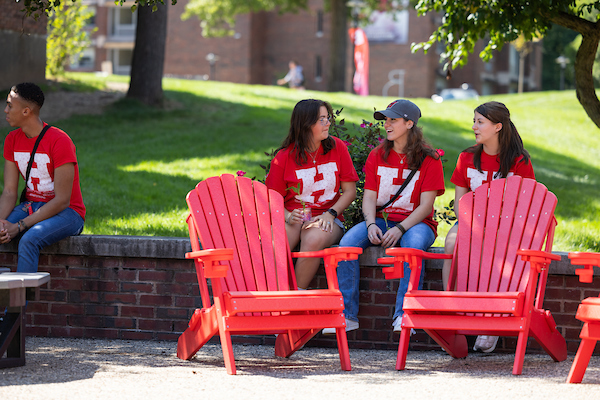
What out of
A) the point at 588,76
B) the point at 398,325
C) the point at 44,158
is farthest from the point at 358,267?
the point at 588,76

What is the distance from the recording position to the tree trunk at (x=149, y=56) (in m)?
13.3

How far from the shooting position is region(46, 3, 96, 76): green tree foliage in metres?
15.6

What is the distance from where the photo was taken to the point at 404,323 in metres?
4.31

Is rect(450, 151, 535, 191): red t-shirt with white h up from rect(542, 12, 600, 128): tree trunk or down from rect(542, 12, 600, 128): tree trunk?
down

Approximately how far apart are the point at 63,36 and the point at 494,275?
13597 millimetres

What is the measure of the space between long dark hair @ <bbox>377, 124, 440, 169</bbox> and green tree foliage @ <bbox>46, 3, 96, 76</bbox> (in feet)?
39.2

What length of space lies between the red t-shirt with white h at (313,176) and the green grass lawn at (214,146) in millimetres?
1563

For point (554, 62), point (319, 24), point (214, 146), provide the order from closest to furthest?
1. point (214, 146)
2. point (319, 24)
3. point (554, 62)

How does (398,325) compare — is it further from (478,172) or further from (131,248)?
(131,248)

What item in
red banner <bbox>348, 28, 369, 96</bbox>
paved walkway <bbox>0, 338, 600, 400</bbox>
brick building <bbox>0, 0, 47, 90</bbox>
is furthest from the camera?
red banner <bbox>348, 28, 369, 96</bbox>

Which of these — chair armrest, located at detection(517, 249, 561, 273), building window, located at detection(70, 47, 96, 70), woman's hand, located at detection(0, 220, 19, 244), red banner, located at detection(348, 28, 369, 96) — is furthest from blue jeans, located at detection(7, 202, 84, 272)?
Answer: building window, located at detection(70, 47, 96, 70)

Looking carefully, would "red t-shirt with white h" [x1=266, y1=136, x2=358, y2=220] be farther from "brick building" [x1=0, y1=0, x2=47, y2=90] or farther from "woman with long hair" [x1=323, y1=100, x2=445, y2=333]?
"brick building" [x1=0, y1=0, x2=47, y2=90]

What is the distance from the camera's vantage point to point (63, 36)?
16.1m

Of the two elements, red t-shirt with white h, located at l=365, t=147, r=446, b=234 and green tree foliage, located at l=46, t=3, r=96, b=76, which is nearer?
red t-shirt with white h, located at l=365, t=147, r=446, b=234
